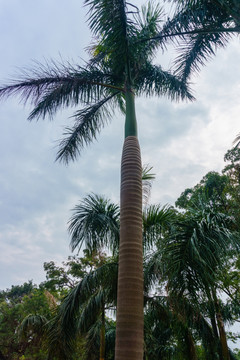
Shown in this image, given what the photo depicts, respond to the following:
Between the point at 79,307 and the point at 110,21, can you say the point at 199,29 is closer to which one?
the point at 110,21

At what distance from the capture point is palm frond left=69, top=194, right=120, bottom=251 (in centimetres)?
734

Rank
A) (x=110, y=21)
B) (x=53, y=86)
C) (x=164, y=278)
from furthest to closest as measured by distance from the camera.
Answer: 1. (x=53, y=86)
2. (x=110, y=21)
3. (x=164, y=278)

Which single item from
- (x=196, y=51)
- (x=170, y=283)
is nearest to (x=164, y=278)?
(x=170, y=283)

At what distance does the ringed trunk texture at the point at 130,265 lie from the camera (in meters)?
3.68

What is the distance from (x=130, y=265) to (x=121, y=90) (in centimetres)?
438

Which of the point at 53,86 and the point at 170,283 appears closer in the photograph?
the point at 170,283

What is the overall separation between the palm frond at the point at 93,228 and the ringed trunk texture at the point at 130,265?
8.59 feet

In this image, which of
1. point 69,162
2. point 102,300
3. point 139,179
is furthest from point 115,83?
point 102,300

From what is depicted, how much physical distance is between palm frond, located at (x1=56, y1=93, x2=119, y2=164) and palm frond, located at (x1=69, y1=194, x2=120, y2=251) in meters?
1.56

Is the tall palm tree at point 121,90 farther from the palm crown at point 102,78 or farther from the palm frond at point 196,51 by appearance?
the palm frond at point 196,51

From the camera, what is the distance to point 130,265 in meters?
4.25

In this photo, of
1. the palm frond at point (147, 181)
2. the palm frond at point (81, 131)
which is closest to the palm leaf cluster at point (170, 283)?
the palm frond at point (147, 181)

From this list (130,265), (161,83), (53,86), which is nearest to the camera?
(130,265)

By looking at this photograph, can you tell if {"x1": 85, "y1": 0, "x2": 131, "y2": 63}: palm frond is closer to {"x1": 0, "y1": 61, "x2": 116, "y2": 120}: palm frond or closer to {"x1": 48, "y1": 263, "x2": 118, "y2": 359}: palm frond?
{"x1": 0, "y1": 61, "x2": 116, "y2": 120}: palm frond
